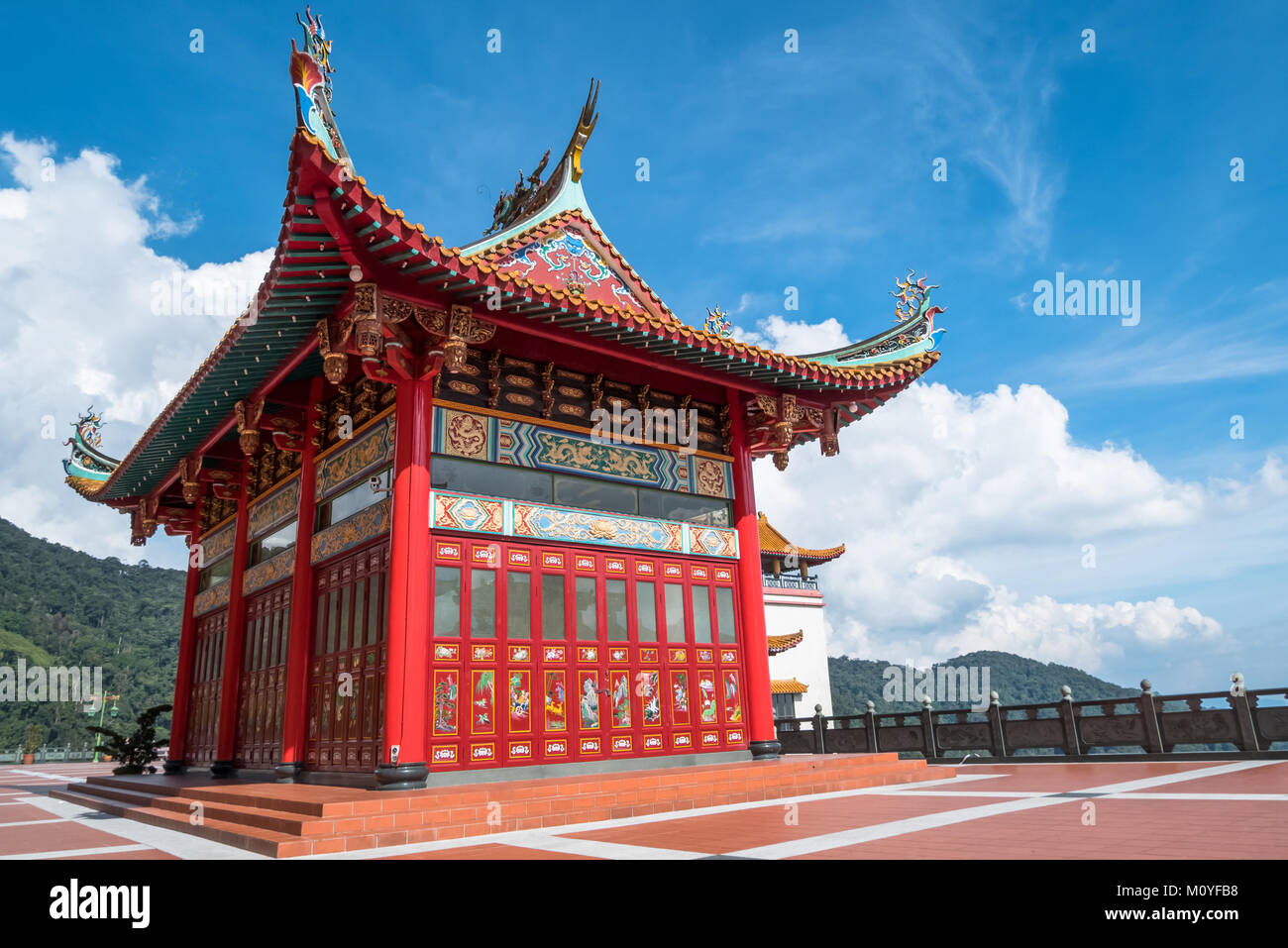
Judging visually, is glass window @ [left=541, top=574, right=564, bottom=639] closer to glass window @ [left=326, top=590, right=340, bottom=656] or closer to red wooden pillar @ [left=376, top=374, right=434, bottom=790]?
red wooden pillar @ [left=376, top=374, right=434, bottom=790]

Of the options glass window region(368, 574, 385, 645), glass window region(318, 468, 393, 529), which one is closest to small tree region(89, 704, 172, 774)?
glass window region(318, 468, 393, 529)

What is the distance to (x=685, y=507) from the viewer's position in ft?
41.4

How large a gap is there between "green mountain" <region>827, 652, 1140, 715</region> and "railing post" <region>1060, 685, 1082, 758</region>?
64533 millimetres

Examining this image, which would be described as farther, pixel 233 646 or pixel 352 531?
pixel 233 646

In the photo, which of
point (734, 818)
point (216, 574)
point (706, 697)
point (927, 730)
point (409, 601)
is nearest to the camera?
point (734, 818)

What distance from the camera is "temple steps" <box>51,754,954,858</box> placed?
7.35 m

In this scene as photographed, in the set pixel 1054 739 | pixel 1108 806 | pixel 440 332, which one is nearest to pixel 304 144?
pixel 440 332

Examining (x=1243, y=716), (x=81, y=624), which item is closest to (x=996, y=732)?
(x=1243, y=716)

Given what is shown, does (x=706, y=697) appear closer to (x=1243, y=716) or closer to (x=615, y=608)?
(x=615, y=608)

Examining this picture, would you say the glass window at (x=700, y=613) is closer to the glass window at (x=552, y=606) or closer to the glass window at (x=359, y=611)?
the glass window at (x=552, y=606)

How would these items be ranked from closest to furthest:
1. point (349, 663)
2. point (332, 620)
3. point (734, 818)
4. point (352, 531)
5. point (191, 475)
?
point (734, 818)
point (349, 663)
point (352, 531)
point (332, 620)
point (191, 475)

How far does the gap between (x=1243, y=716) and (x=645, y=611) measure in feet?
33.0

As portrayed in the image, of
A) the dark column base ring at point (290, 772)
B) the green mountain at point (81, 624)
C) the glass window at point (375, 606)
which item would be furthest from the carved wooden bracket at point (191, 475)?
the green mountain at point (81, 624)

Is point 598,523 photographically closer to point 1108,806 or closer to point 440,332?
point 440,332
